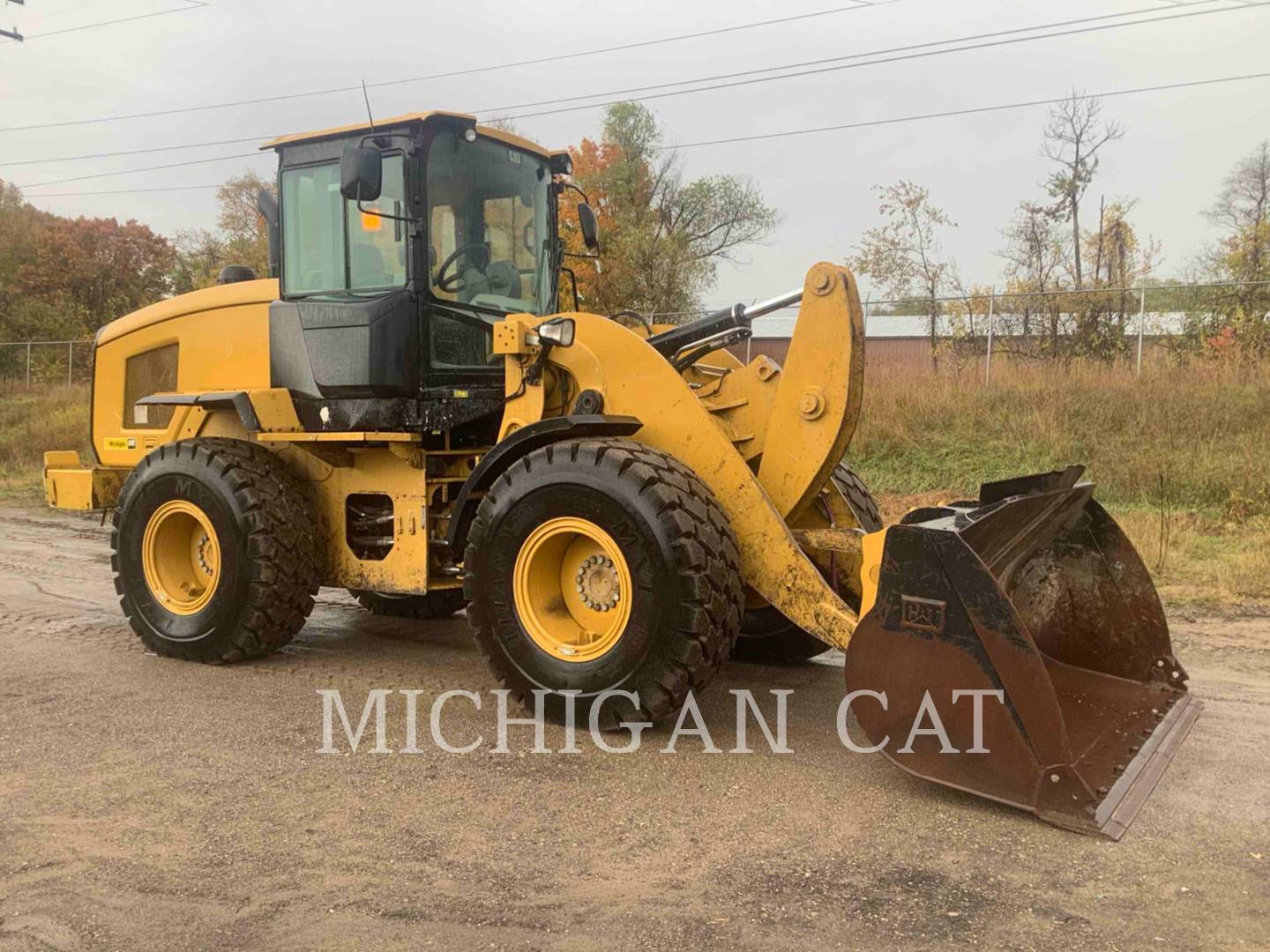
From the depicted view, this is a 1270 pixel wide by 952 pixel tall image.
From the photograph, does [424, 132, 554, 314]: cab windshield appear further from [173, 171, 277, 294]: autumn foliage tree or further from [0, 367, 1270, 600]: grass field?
[173, 171, 277, 294]: autumn foliage tree

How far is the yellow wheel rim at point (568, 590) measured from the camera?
4.63m

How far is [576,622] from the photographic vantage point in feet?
15.8

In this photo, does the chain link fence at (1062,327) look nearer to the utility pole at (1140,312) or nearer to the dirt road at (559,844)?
the utility pole at (1140,312)

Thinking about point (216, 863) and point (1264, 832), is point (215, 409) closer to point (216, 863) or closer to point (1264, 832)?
point (216, 863)

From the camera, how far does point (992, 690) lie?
363cm

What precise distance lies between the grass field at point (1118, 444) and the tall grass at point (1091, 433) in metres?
0.02

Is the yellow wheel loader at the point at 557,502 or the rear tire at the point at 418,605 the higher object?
the yellow wheel loader at the point at 557,502

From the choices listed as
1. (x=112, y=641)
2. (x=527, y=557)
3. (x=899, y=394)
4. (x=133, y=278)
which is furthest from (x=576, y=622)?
(x=133, y=278)

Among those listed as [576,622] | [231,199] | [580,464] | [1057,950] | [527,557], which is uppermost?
[231,199]

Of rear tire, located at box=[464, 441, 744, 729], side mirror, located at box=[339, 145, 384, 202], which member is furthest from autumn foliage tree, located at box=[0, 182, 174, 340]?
rear tire, located at box=[464, 441, 744, 729]

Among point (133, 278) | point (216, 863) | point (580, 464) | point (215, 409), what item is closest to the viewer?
point (216, 863)

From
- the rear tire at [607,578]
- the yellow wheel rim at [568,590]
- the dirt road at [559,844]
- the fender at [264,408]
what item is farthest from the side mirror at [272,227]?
the yellow wheel rim at [568,590]

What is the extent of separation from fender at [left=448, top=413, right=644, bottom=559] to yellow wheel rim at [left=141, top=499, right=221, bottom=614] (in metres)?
1.63

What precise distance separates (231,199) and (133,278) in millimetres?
4286
